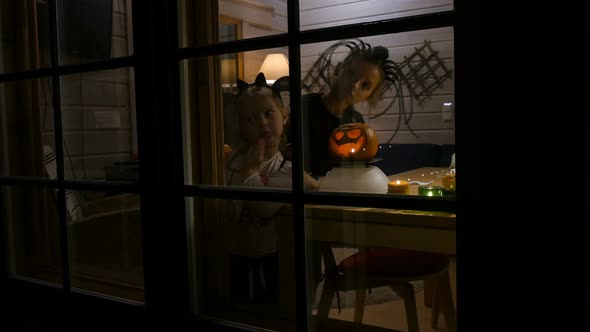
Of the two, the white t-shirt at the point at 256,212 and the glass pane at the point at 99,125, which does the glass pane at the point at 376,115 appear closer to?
the white t-shirt at the point at 256,212

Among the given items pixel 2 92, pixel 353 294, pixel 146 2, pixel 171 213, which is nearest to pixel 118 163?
pixel 171 213

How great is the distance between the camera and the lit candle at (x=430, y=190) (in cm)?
91

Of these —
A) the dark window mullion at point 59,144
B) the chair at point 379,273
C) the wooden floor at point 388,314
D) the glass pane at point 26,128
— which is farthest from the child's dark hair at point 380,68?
the glass pane at point 26,128

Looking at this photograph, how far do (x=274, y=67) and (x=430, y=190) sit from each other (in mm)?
405

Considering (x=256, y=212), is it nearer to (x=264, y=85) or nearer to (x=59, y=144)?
(x=264, y=85)

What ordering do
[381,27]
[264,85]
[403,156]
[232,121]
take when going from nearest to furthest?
[381,27], [403,156], [264,85], [232,121]

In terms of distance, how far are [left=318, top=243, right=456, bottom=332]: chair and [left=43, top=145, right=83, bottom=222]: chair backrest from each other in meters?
0.78

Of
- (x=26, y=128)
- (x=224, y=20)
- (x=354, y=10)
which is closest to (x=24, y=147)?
(x=26, y=128)

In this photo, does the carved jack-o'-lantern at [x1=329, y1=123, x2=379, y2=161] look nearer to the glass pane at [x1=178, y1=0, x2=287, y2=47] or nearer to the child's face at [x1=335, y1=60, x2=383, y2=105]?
the child's face at [x1=335, y1=60, x2=383, y2=105]

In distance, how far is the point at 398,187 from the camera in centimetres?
96

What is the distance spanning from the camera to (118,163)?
4.64 feet
